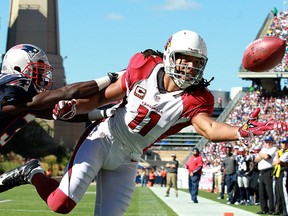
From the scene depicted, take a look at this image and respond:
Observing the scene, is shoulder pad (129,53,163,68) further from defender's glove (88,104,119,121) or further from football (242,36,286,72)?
football (242,36,286,72)

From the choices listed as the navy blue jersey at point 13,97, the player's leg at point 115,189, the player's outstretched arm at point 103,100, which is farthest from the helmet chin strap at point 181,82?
the navy blue jersey at point 13,97

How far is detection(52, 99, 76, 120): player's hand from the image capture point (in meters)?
5.40

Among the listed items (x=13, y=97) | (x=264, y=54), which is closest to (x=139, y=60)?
(x=13, y=97)

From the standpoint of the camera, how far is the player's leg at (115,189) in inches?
225

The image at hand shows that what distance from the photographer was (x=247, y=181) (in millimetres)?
17812

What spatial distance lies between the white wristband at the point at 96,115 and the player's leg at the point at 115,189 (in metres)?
0.46

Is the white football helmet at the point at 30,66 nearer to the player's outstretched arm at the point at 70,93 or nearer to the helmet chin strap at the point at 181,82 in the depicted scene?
the player's outstretched arm at the point at 70,93

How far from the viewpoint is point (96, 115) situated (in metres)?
6.04

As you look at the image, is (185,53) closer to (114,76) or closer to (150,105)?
(150,105)

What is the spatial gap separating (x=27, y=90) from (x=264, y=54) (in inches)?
84.8

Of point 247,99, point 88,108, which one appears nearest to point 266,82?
point 247,99

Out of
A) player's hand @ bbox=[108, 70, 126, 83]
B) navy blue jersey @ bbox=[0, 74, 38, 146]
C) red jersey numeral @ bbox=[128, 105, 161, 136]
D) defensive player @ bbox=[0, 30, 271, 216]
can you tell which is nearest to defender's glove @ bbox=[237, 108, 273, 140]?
defensive player @ bbox=[0, 30, 271, 216]

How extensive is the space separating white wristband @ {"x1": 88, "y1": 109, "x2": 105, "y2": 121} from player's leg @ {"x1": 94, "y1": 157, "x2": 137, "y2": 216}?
0.46 m

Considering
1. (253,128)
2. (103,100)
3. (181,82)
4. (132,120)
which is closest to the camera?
(253,128)
